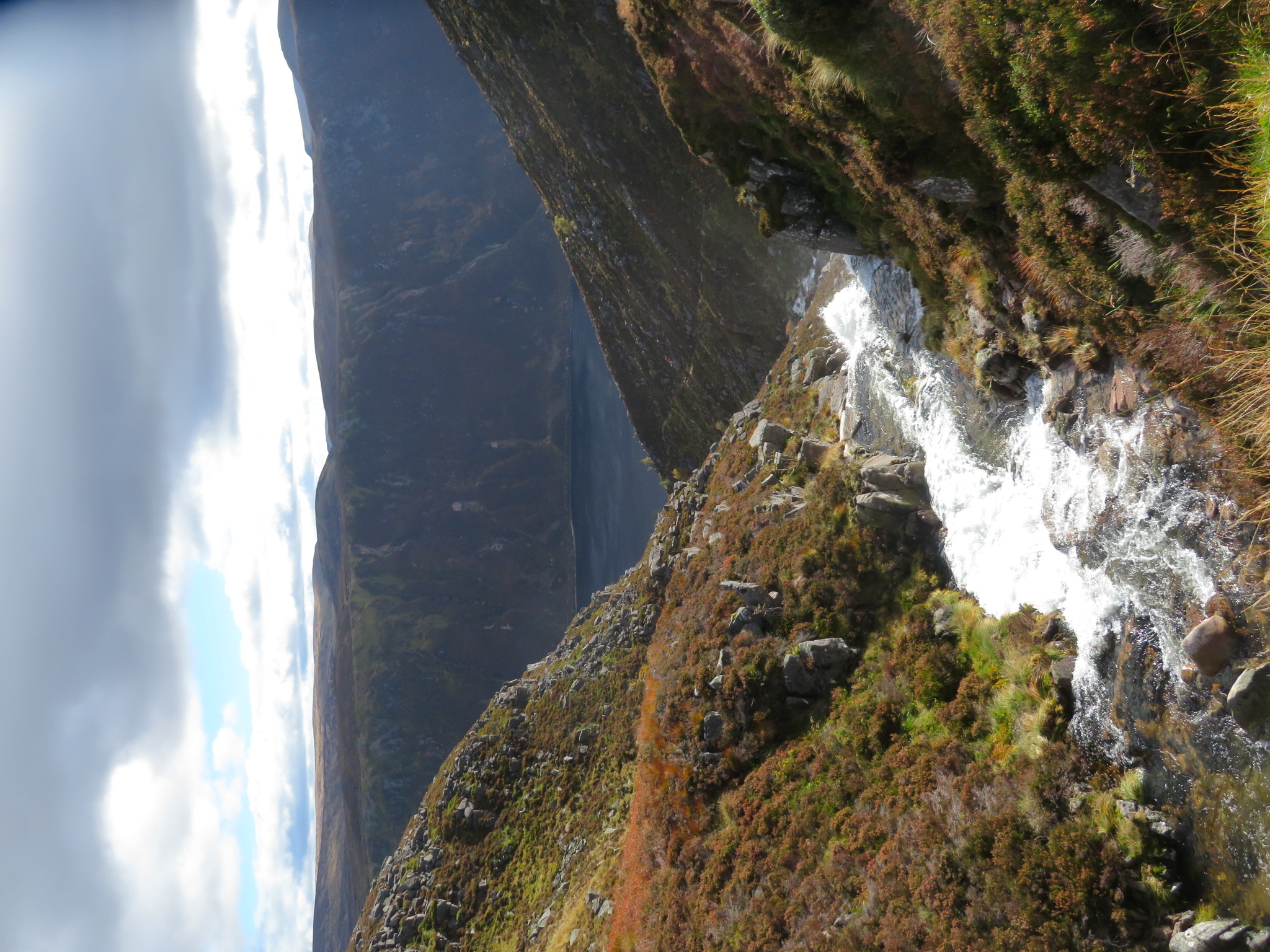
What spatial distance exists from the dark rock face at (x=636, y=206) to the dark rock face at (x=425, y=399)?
1707 inches

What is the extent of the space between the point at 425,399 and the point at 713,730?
83874 millimetres

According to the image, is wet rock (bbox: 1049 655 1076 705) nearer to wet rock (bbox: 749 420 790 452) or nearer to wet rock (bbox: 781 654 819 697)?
wet rock (bbox: 781 654 819 697)

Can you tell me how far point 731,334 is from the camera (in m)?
26.5

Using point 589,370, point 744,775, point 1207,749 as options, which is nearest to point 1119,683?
point 1207,749

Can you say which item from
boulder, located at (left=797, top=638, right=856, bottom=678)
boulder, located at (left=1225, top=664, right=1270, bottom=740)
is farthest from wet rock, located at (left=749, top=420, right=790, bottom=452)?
boulder, located at (left=1225, top=664, right=1270, bottom=740)

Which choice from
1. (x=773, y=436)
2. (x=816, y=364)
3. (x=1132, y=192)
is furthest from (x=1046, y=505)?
(x=773, y=436)

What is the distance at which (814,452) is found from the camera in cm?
1605

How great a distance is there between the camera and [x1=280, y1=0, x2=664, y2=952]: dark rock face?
262 feet

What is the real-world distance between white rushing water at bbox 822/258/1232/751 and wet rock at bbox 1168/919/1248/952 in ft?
6.13

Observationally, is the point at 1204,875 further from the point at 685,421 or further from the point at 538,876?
the point at 685,421

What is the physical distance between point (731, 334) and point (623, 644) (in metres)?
12.2

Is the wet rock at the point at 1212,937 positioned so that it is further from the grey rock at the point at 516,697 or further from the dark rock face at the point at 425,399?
the dark rock face at the point at 425,399

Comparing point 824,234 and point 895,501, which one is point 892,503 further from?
point 824,234

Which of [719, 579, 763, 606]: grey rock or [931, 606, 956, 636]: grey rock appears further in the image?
[719, 579, 763, 606]: grey rock
